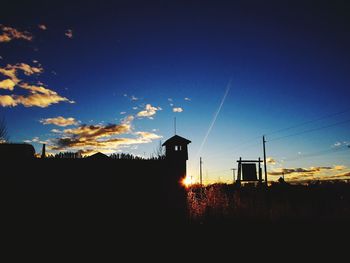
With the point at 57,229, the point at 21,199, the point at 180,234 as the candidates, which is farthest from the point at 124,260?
the point at 21,199

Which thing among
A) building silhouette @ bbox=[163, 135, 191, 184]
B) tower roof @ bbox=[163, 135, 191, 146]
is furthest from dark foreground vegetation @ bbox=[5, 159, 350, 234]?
tower roof @ bbox=[163, 135, 191, 146]

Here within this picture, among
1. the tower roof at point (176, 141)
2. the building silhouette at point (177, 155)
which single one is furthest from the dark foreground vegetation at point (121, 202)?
the tower roof at point (176, 141)

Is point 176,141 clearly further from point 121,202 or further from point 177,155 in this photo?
point 121,202

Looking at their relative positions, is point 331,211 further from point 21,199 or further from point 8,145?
point 8,145

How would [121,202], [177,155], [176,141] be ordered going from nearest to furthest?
[121,202], [177,155], [176,141]

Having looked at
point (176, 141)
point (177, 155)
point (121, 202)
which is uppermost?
point (176, 141)

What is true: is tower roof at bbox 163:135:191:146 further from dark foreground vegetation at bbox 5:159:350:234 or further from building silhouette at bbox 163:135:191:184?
dark foreground vegetation at bbox 5:159:350:234

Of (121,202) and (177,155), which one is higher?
(177,155)

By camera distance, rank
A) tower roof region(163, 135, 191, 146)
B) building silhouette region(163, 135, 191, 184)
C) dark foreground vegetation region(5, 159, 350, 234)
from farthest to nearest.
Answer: tower roof region(163, 135, 191, 146) → building silhouette region(163, 135, 191, 184) → dark foreground vegetation region(5, 159, 350, 234)

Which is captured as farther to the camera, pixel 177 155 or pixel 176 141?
pixel 176 141

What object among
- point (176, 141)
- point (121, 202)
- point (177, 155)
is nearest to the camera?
point (121, 202)

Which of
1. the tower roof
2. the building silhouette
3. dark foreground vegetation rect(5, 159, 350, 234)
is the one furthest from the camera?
the tower roof

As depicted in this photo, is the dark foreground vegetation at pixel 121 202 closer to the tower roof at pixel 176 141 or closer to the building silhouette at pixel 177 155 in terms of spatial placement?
the building silhouette at pixel 177 155

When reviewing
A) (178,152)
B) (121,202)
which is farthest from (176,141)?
(121,202)
